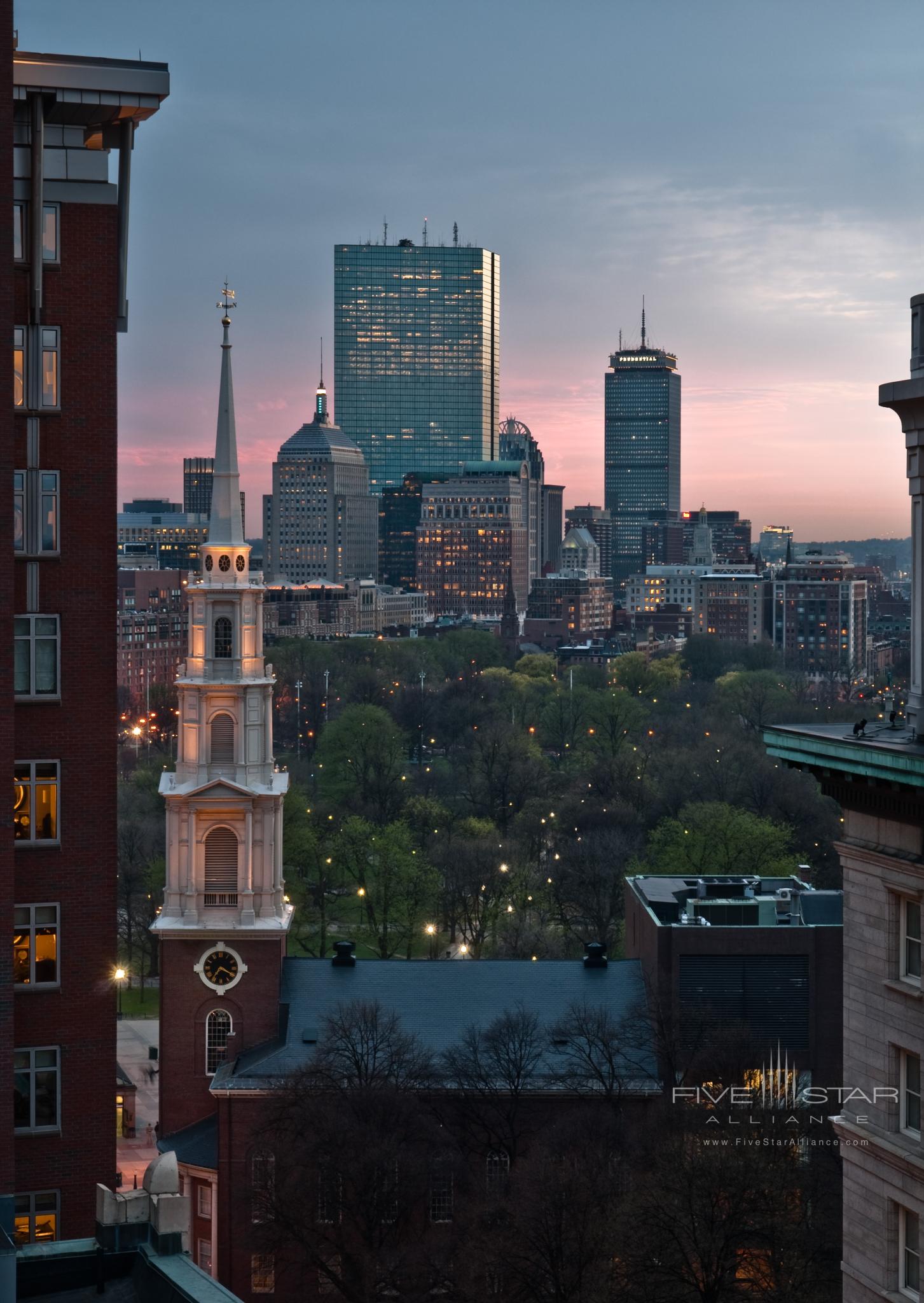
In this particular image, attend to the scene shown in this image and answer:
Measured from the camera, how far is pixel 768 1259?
39.9 metres

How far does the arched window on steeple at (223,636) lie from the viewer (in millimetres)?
57844

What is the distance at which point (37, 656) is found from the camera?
31391 millimetres

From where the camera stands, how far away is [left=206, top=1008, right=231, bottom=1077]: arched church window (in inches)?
2151

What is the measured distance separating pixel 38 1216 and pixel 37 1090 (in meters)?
2.04

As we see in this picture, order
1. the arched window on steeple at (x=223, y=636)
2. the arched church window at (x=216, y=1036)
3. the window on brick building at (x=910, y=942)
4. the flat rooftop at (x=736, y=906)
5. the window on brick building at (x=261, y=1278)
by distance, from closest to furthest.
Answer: the window on brick building at (x=910, y=942), the window on brick building at (x=261, y=1278), the arched church window at (x=216, y=1036), the flat rooftop at (x=736, y=906), the arched window on steeple at (x=223, y=636)

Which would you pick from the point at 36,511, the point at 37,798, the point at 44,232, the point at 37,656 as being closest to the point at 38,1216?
the point at 37,798

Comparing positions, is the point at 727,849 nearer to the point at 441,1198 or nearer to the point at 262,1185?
the point at 441,1198

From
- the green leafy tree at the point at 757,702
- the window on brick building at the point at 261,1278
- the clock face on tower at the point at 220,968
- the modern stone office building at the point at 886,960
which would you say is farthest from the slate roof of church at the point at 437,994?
the green leafy tree at the point at 757,702

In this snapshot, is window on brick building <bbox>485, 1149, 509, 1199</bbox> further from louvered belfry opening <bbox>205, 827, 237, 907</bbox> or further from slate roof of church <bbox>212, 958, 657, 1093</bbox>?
louvered belfry opening <bbox>205, 827, 237, 907</bbox>

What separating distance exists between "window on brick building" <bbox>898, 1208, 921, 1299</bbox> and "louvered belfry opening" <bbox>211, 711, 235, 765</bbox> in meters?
34.0

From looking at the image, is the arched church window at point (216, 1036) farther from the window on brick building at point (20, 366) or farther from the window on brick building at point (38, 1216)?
the window on brick building at point (20, 366)

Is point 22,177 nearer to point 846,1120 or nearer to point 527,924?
point 846,1120

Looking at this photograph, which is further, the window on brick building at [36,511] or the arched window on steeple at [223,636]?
the arched window on steeple at [223,636]

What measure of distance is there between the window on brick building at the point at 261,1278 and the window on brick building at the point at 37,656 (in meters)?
24.1
